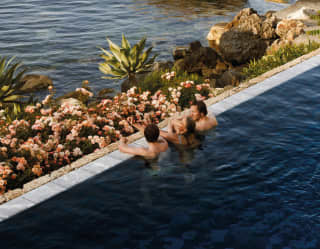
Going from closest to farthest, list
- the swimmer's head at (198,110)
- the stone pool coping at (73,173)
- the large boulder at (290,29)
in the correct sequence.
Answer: the stone pool coping at (73,173), the swimmer's head at (198,110), the large boulder at (290,29)

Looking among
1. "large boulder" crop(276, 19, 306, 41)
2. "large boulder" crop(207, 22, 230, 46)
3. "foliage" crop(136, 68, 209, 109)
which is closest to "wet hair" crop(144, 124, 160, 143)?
"foliage" crop(136, 68, 209, 109)

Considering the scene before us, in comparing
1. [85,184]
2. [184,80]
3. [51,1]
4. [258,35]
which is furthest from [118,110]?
[51,1]

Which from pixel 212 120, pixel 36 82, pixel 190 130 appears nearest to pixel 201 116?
pixel 212 120

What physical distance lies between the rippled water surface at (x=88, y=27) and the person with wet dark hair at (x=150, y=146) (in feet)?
35.9

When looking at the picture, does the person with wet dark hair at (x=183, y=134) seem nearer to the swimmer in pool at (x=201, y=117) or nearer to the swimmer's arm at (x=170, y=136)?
the swimmer's arm at (x=170, y=136)

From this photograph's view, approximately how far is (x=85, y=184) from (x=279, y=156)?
387 cm

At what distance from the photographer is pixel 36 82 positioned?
1895 cm

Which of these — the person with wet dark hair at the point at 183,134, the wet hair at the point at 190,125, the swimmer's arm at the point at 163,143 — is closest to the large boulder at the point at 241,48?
the person with wet dark hair at the point at 183,134

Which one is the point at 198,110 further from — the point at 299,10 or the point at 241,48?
the point at 299,10

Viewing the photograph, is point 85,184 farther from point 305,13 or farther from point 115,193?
point 305,13

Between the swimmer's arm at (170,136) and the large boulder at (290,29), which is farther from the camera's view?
the large boulder at (290,29)

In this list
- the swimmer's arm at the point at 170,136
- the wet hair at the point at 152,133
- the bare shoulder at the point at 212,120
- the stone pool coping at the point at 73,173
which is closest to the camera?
the stone pool coping at the point at 73,173

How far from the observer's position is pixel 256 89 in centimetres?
1154

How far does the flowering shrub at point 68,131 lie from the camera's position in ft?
26.4
